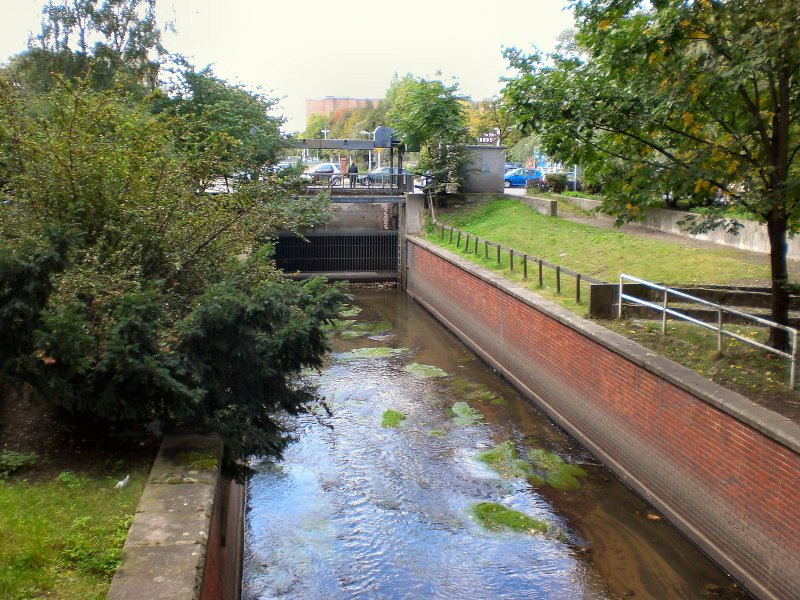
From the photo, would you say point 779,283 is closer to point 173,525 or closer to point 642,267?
point 642,267

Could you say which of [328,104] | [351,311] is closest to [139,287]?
[351,311]

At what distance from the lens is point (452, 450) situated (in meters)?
12.9

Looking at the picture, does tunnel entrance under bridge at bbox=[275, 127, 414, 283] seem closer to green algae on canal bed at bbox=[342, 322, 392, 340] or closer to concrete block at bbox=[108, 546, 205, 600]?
green algae on canal bed at bbox=[342, 322, 392, 340]

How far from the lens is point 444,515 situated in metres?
10.6

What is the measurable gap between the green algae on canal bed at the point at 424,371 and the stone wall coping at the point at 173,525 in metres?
10.8

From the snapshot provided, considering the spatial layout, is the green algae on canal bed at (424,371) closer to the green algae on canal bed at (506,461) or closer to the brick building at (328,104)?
the green algae on canal bed at (506,461)

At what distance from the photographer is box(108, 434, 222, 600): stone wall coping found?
4656mm

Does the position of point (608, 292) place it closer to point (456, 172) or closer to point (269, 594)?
point (269, 594)

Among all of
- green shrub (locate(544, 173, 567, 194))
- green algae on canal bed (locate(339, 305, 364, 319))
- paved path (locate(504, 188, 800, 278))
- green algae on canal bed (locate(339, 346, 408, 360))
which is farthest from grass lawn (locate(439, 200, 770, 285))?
green algae on canal bed (locate(339, 305, 364, 319))

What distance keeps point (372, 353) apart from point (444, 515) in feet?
30.4

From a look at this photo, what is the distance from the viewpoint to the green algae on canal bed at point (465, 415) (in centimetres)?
1440

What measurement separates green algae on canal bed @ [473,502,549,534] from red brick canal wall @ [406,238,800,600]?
1.77 metres

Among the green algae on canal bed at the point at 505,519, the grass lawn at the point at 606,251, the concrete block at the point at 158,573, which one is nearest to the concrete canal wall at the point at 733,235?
the grass lawn at the point at 606,251

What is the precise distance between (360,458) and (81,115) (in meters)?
6.95
